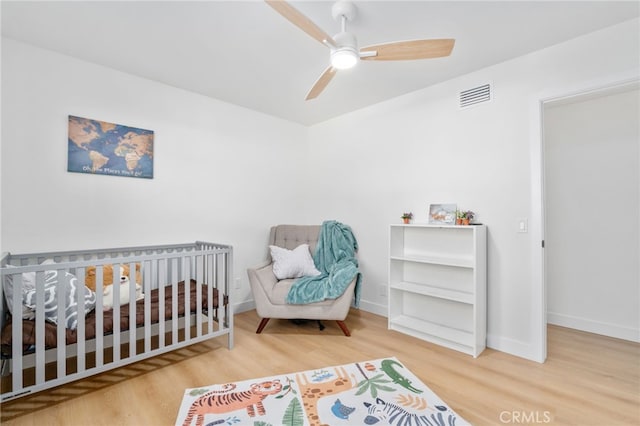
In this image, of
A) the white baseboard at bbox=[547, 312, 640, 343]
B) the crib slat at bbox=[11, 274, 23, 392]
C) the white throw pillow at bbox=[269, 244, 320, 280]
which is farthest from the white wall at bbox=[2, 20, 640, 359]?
the white baseboard at bbox=[547, 312, 640, 343]

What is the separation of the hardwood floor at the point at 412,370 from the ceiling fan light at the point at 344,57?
81.8 inches

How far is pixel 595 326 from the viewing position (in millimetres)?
2846

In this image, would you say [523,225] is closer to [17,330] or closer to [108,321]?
[108,321]

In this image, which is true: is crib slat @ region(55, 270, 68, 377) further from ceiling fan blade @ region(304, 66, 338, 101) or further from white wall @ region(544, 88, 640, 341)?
white wall @ region(544, 88, 640, 341)

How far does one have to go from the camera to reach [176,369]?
85.7 inches

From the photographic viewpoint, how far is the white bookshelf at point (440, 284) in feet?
8.09

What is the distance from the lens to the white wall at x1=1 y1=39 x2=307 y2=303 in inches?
87.3

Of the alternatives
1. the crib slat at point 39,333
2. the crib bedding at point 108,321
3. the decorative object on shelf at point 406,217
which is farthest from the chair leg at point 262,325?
the decorative object on shelf at point 406,217

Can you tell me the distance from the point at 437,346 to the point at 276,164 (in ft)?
Answer: 8.90

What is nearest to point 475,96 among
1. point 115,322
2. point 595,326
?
point 595,326

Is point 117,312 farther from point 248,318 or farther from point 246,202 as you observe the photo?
point 246,202

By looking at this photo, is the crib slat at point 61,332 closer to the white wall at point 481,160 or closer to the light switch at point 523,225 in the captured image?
the white wall at point 481,160

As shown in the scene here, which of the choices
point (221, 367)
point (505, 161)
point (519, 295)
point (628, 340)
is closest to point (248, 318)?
point (221, 367)

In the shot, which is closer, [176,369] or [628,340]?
[176,369]
